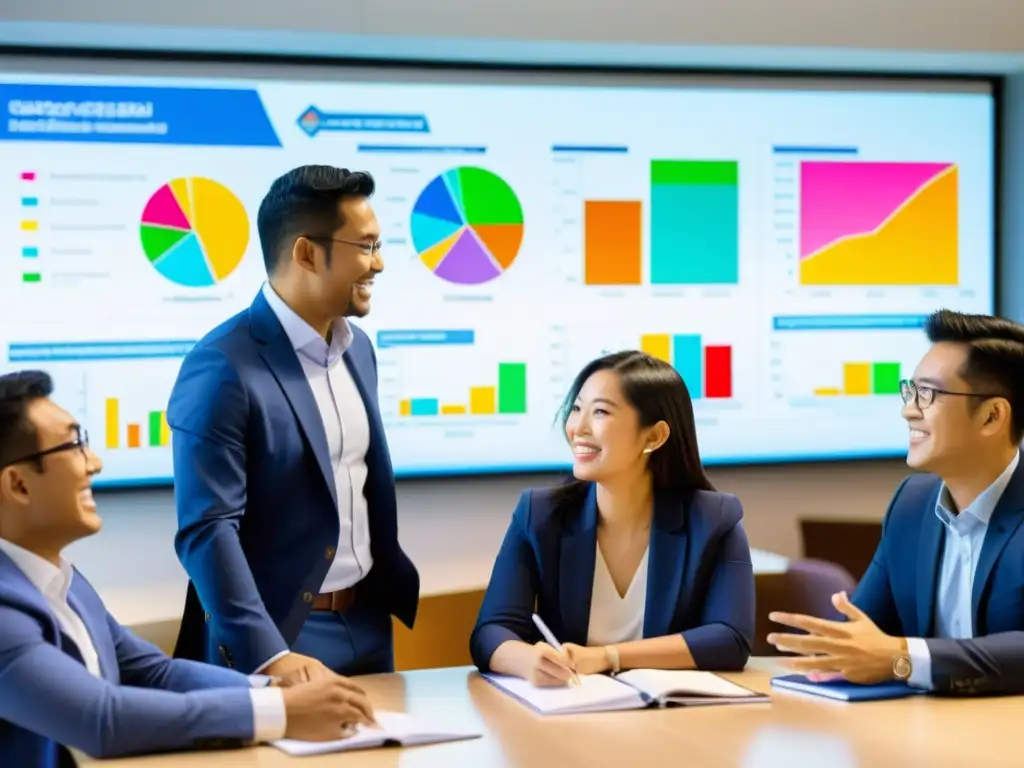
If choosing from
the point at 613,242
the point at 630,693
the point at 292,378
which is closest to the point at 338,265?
the point at 292,378

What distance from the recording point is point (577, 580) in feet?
9.10

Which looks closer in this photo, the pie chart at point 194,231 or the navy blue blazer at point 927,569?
the navy blue blazer at point 927,569

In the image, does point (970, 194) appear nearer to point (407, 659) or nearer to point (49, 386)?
point (407, 659)

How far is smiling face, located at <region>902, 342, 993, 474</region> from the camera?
270cm

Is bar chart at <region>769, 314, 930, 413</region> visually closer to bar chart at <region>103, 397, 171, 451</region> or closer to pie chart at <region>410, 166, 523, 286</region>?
pie chart at <region>410, 166, 523, 286</region>

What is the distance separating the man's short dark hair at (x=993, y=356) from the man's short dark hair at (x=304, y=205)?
1.31 meters

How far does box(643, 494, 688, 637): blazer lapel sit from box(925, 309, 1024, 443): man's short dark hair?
2.24 ft

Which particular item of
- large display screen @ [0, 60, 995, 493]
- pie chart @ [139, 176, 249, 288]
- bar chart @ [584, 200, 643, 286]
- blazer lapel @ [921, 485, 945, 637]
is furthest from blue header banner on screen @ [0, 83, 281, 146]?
blazer lapel @ [921, 485, 945, 637]

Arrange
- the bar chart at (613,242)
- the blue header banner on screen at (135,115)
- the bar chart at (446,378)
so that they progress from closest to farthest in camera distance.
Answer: the blue header banner on screen at (135,115)
the bar chart at (446,378)
the bar chart at (613,242)

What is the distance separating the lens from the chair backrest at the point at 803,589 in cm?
330

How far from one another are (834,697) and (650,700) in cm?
35

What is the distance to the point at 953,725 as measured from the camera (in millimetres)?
2264

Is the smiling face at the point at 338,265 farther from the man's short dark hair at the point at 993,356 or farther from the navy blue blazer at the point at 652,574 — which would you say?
the man's short dark hair at the point at 993,356

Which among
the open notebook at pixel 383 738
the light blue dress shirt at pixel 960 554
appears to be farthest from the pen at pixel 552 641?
the light blue dress shirt at pixel 960 554
